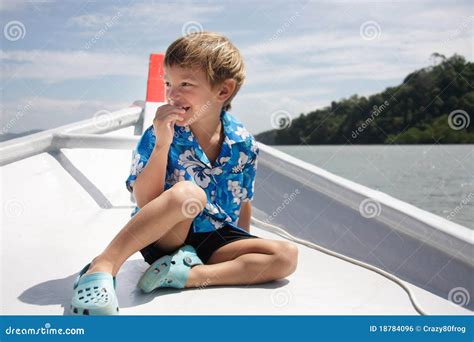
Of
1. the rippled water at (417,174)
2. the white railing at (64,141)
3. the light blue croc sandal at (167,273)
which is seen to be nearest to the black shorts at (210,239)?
the light blue croc sandal at (167,273)

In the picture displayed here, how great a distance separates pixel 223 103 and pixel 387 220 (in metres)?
0.59

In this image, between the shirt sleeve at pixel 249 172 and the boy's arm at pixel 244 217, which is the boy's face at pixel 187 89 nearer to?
the shirt sleeve at pixel 249 172

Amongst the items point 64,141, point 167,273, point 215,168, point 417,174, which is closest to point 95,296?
point 167,273

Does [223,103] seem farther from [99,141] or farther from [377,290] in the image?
[99,141]

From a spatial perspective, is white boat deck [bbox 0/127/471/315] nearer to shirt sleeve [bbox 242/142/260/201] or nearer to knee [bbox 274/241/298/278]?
knee [bbox 274/241/298/278]

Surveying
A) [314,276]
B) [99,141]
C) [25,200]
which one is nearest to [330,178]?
[314,276]

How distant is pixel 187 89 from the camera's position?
135 centimetres

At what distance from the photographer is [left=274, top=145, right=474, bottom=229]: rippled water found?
265 centimetres

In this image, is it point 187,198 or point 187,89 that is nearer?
point 187,198

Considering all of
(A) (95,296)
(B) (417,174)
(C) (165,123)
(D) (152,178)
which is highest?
(B) (417,174)

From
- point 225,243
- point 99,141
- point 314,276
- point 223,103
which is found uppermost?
point 99,141

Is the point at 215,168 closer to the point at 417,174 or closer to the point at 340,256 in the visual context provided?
the point at 340,256

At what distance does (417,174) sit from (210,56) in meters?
4.60

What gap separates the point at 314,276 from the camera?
1.42 m
